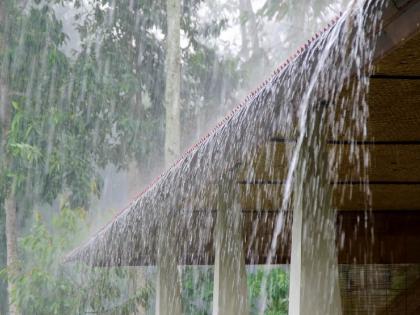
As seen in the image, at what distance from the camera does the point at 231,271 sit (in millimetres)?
4859

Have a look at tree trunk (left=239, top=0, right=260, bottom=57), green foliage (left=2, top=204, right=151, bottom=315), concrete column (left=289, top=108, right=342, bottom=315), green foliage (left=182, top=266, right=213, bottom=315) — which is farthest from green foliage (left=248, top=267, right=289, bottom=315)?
tree trunk (left=239, top=0, right=260, bottom=57)

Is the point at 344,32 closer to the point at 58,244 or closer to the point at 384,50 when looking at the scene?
the point at 384,50

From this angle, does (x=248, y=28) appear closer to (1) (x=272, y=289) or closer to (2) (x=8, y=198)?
(2) (x=8, y=198)

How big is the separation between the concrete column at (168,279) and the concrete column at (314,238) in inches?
128

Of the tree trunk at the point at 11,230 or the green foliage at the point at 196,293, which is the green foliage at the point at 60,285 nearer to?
the tree trunk at the point at 11,230

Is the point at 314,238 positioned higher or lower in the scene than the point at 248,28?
lower

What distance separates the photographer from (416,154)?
4.00 metres

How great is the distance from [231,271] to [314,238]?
164 centimetres

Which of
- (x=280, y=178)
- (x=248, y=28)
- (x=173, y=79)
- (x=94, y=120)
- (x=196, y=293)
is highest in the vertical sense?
(x=248, y=28)

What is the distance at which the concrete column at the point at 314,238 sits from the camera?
3244mm

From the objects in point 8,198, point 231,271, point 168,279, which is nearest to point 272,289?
point 168,279

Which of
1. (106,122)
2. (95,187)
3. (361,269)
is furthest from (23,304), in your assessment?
(361,269)

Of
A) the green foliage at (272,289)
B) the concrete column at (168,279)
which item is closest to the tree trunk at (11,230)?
the green foliage at (272,289)

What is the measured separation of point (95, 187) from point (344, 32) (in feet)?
45.8
